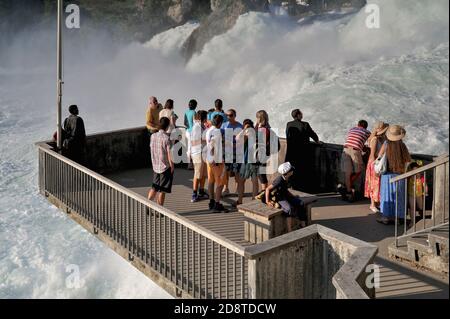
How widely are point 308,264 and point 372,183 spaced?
11.8ft

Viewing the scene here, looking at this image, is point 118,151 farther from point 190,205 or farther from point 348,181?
point 348,181

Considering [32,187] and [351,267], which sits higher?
[351,267]

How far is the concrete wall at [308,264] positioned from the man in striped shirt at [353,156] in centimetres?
403

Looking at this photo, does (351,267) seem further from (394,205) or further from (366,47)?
(366,47)

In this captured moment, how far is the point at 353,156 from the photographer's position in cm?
1162

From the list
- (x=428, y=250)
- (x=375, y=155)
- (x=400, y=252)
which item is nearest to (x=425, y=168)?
(x=428, y=250)

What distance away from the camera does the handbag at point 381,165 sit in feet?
33.7

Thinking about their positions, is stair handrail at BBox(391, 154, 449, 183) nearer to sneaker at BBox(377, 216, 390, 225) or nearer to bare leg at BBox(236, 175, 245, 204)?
sneaker at BBox(377, 216, 390, 225)

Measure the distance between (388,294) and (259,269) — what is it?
5.85 feet

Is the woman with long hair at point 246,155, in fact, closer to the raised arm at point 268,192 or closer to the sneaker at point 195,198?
the sneaker at point 195,198

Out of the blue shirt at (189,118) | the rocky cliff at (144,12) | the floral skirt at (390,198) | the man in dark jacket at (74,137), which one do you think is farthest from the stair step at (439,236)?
the rocky cliff at (144,12)

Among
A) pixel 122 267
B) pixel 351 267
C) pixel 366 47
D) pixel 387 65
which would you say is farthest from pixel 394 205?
pixel 366 47

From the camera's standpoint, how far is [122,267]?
85.2 ft

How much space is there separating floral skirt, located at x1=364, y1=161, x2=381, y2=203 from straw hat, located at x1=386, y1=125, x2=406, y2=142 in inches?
27.4
